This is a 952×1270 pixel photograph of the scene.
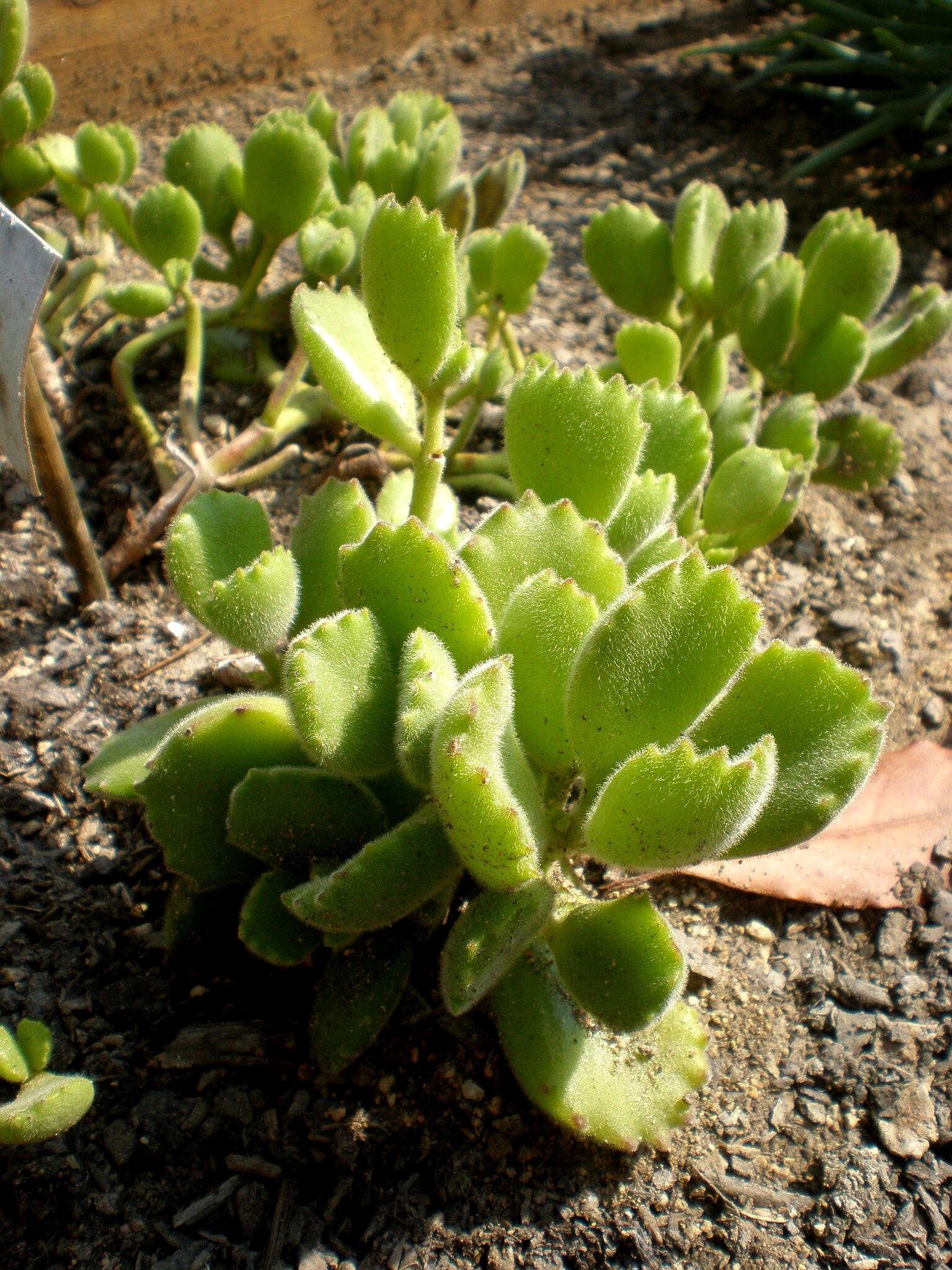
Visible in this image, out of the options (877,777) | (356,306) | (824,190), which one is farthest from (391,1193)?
(824,190)

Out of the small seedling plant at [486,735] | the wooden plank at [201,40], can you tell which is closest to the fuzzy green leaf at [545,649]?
the small seedling plant at [486,735]

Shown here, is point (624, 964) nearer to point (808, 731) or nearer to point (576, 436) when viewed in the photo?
point (808, 731)

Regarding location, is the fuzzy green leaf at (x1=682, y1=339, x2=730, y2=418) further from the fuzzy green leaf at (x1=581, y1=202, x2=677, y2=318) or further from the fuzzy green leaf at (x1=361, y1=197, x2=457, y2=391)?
the fuzzy green leaf at (x1=361, y1=197, x2=457, y2=391)

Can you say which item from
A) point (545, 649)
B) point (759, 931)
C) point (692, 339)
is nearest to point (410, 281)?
point (545, 649)

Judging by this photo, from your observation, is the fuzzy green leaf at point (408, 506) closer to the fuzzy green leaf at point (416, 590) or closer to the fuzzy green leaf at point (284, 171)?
the fuzzy green leaf at point (416, 590)

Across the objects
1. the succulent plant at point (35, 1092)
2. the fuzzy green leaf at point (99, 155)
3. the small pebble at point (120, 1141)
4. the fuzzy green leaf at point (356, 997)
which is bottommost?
the small pebble at point (120, 1141)

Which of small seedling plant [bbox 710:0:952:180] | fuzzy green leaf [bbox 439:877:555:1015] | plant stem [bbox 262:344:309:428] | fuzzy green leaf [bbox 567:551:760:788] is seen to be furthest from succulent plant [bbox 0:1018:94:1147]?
small seedling plant [bbox 710:0:952:180]
